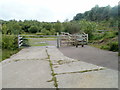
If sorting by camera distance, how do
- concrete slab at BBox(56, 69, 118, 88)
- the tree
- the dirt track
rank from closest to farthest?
concrete slab at BBox(56, 69, 118, 88) → the dirt track → the tree

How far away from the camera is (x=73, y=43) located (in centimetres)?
829

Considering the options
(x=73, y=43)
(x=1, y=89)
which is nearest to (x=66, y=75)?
(x=1, y=89)

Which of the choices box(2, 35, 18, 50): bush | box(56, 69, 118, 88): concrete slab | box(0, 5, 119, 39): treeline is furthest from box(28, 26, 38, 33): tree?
box(56, 69, 118, 88): concrete slab

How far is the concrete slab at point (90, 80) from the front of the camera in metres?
2.15

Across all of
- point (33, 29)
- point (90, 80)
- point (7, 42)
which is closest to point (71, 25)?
point (33, 29)

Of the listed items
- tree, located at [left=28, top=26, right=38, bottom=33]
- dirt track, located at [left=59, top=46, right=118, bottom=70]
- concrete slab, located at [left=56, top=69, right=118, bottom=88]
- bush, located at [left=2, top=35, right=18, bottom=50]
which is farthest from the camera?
tree, located at [left=28, top=26, right=38, bottom=33]

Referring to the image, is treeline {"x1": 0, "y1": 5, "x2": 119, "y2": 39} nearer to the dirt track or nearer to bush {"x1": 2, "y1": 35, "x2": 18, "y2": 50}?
bush {"x1": 2, "y1": 35, "x2": 18, "y2": 50}

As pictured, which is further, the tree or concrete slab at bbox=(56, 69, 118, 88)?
the tree

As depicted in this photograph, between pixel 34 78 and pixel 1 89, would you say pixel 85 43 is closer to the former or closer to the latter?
pixel 34 78

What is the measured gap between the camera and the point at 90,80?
92.7 inches

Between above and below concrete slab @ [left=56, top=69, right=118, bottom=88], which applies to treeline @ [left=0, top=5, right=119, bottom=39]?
above

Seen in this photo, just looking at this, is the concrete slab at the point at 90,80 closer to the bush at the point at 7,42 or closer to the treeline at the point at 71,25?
the treeline at the point at 71,25

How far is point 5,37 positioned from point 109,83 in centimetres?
623

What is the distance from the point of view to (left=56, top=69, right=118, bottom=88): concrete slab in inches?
84.6
